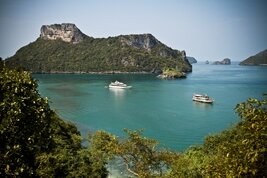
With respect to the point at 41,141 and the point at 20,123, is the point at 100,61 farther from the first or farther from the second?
the point at 20,123

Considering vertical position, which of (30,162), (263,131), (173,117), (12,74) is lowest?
(173,117)

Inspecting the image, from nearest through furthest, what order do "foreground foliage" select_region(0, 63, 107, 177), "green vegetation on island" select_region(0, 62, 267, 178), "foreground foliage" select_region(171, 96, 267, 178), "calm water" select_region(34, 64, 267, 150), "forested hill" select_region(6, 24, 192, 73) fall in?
"foreground foliage" select_region(171, 96, 267, 178)
"green vegetation on island" select_region(0, 62, 267, 178)
"foreground foliage" select_region(0, 63, 107, 177)
"calm water" select_region(34, 64, 267, 150)
"forested hill" select_region(6, 24, 192, 73)

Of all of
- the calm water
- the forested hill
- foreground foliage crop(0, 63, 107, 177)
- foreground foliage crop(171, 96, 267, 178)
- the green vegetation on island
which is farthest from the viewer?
the forested hill

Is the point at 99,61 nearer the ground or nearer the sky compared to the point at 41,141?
nearer the sky

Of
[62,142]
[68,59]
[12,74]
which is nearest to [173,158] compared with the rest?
[62,142]

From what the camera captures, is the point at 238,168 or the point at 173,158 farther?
the point at 173,158

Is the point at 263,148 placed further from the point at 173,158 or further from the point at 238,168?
the point at 173,158

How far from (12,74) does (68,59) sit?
183 metres

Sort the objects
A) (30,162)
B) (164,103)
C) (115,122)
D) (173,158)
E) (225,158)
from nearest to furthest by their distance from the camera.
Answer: (225,158), (30,162), (173,158), (115,122), (164,103)

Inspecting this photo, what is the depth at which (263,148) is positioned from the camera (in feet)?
22.5

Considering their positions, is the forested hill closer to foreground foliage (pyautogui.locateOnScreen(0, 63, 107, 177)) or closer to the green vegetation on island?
the green vegetation on island

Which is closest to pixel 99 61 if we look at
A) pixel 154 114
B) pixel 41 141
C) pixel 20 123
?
pixel 154 114

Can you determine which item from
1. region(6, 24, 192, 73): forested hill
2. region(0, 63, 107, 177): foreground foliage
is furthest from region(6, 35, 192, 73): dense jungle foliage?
region(0, 63, 107, 177): foreground foliage

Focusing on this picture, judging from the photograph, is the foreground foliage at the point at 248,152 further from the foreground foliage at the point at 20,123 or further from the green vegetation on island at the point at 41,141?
the foreground foliage at the point at 20,123
